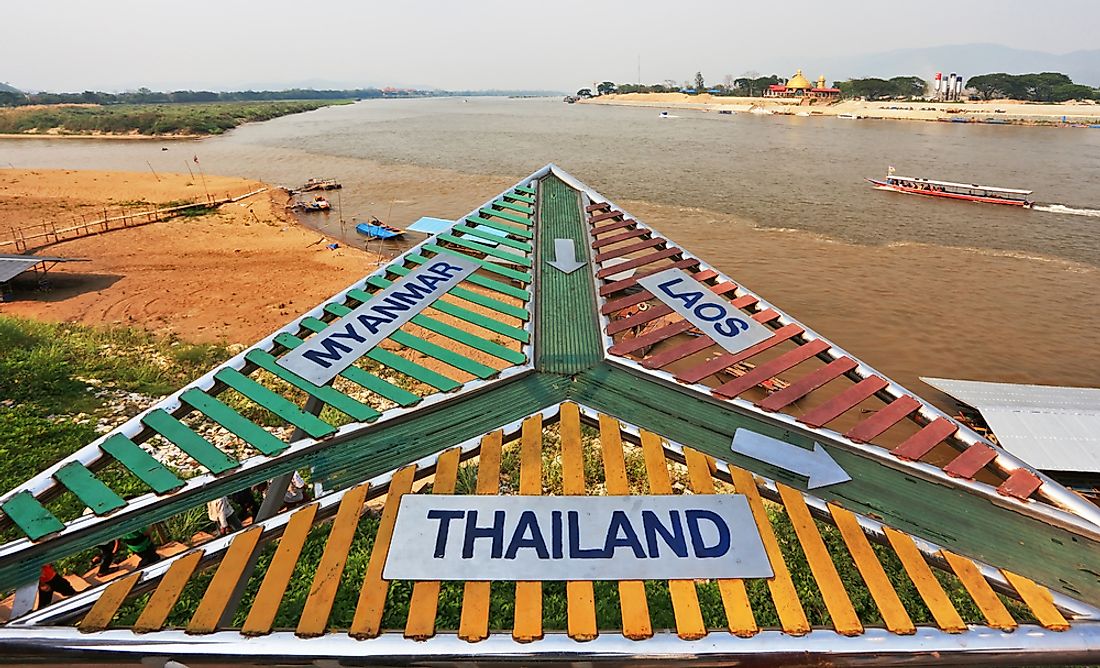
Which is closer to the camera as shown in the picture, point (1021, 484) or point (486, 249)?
point (1021, 484)

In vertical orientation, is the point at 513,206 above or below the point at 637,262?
above

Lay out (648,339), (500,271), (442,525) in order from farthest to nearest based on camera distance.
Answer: (500,271) < (648,339) < (442,525)

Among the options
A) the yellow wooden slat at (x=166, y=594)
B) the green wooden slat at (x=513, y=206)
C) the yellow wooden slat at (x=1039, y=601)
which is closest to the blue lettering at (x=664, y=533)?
the yellow wooden slat at (x=1039, y=601)

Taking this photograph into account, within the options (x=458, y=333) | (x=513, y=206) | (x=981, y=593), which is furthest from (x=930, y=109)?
(x=981, y=593)

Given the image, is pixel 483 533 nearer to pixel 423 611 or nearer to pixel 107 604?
pixel 423 611

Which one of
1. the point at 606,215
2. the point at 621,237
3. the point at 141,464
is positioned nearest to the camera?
the point at 141,464

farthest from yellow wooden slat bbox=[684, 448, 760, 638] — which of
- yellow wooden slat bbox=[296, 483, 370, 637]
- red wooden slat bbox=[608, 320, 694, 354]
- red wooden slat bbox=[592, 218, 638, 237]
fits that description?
red wooden slat bbox=[592, 218, 638, 237]
